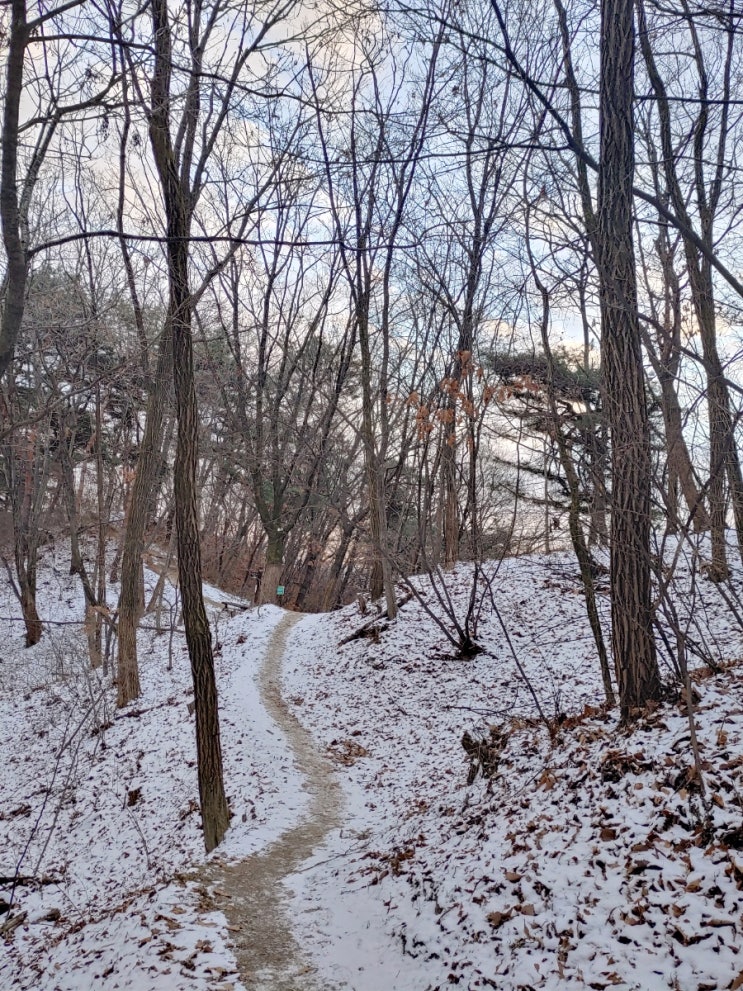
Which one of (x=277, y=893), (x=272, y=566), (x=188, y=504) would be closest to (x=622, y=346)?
(x=188, y=504)

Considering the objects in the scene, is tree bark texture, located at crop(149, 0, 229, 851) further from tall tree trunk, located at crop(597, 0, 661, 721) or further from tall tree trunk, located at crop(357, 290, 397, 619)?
tall tree trunk, located at crop(357, 290, 397, 619)

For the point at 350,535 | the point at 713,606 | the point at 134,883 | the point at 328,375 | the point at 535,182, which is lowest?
the point at 134,883

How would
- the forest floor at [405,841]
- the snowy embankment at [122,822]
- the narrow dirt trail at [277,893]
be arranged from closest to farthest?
the forest floor at [405,841] < the narrow dirt trail at [277,893] < the snowy embankment at [122,822]

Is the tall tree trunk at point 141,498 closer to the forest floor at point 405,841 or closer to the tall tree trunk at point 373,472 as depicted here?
the forest floor at point 405,841

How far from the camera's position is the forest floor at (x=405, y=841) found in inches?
144

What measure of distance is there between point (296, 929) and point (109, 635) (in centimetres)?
996

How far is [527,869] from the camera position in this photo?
426 centimetres

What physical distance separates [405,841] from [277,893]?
1.15m

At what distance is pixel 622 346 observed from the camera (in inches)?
218

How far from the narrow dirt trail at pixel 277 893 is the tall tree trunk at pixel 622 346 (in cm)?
310

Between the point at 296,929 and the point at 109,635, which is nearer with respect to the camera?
the point at 296,929

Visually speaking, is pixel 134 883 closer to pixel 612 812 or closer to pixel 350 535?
pixel 612 812

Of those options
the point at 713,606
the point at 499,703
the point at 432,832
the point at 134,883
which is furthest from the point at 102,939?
the point at 713,606

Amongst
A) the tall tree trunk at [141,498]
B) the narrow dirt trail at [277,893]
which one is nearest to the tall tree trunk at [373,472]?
the tall tree trunk at [141,498]
